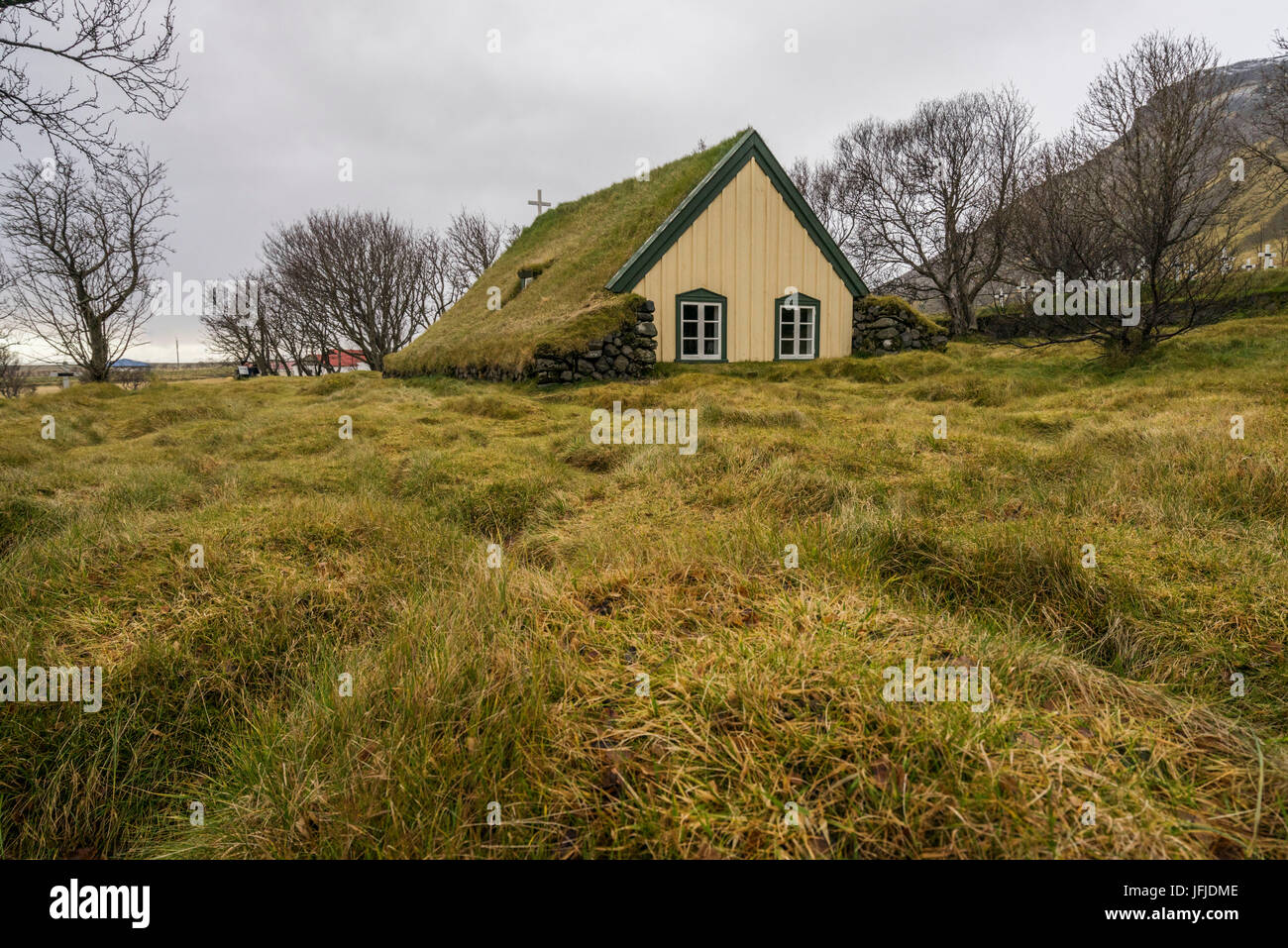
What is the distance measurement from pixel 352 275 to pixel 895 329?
93.9 feet

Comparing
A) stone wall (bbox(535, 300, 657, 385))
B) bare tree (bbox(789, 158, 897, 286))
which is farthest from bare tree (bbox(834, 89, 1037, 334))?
stone wall (bbox(535, 300, 657, 385))

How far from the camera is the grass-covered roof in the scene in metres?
15.0

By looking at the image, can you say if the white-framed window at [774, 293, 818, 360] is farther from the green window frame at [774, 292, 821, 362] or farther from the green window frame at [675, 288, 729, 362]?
the green window frame at [675, 288, 729, 362]

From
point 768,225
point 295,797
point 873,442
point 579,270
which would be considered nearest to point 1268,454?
point 873,442

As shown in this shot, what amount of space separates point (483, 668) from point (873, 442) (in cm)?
529

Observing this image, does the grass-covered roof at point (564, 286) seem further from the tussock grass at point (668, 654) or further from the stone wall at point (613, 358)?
the tussock grass at point (668, 654)

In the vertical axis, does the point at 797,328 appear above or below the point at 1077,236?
below

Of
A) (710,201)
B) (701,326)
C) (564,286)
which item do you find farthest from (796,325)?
(564,286)

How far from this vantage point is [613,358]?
47.9 ft

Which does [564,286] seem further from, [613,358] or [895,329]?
[895,329]

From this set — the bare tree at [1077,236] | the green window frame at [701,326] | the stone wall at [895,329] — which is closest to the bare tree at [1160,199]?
the bare tree at [1077,236]

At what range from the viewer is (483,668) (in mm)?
2184
